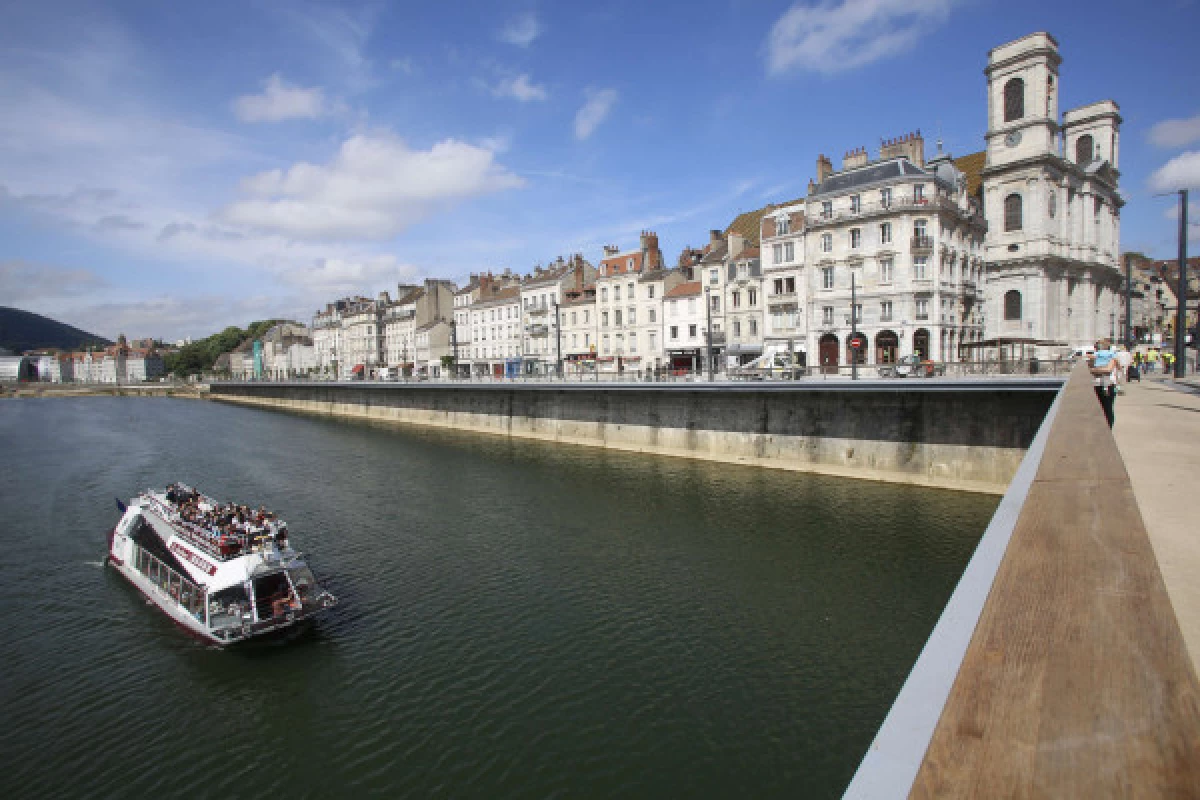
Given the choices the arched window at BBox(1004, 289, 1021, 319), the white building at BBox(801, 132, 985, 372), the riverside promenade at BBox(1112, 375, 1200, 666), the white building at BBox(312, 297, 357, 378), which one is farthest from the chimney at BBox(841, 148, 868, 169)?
the white building at BBox(312, 297, 357, 378)

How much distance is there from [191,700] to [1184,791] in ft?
50.8

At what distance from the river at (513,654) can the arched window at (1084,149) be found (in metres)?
59.4

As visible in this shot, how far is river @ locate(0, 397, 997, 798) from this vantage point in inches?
421

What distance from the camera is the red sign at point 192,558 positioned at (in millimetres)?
15305

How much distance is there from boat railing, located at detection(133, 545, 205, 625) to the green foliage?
167m

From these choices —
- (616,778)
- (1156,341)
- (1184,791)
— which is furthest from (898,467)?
(1156,341)

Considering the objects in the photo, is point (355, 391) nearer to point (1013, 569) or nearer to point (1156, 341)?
point (1013, 569)

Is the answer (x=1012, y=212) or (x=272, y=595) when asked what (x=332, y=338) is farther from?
(x=272, y=595)

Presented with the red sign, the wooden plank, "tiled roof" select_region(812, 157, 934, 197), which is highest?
"tiled roof" select_region(812, 157, 934, 197)

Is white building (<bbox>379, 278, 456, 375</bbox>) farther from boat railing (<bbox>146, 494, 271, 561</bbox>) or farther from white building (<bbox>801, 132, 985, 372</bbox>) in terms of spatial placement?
boat railing (<bbox>146, 494, 271, 561</bbox>)

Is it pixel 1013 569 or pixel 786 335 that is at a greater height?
pixel 786 335

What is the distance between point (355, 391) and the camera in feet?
245

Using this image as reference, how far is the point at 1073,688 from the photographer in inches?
75.9

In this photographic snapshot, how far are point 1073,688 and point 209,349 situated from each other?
215323mm
